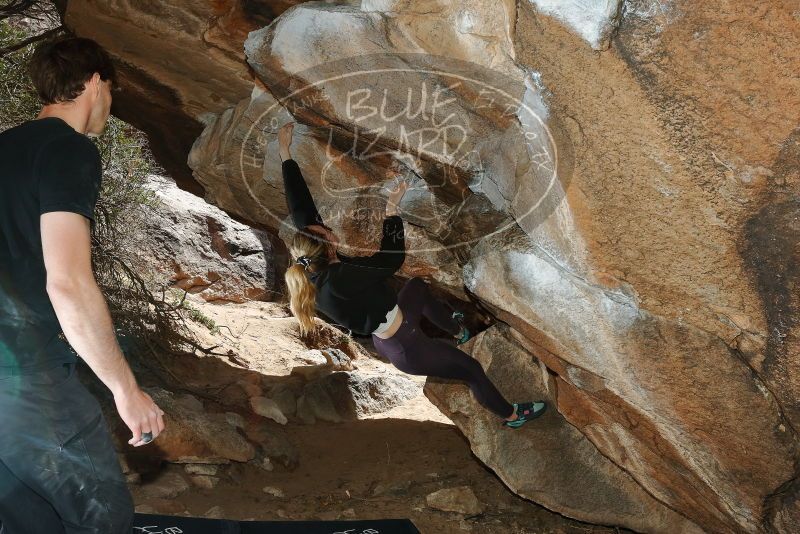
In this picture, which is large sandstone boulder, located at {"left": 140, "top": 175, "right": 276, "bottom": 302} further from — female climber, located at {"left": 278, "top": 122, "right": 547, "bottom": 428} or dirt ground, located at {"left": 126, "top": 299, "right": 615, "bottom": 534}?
female climber, located at {"left": 278, "top": 122, "right": 547, "bottom": 428}

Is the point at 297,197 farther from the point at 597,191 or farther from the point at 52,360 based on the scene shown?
the point at 52,360

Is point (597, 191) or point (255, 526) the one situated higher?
point (597, 191)

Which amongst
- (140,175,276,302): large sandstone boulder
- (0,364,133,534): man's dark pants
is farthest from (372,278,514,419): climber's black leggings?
(140,175,276,302): large sandstone boulder

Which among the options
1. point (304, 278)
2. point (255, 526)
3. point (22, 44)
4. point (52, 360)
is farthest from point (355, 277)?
point (22, 44)

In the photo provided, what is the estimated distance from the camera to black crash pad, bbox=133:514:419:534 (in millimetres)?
3789

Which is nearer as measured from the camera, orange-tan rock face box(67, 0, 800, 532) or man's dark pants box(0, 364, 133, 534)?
man's dark pants box(0, 364, 133, 534)

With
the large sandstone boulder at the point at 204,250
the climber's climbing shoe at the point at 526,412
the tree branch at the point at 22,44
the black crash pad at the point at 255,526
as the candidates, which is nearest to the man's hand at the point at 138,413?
the black crash pad at the point at 255,526

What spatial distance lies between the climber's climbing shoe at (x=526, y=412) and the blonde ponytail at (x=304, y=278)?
171 centimetres

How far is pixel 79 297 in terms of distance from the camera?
2.09 meters

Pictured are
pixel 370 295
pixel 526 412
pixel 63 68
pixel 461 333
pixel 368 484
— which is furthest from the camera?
pixel 368 484

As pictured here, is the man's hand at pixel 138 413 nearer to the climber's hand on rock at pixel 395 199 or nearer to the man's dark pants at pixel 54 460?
the man's dark pants at pixel 54 460

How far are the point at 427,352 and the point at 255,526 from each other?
1.32 meters

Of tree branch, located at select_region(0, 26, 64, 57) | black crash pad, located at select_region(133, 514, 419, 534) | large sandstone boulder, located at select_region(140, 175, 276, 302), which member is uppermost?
tree branch, located at select_region(0, 26, 64, 57)

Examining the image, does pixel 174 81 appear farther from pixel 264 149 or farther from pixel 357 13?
pixel 357 13
